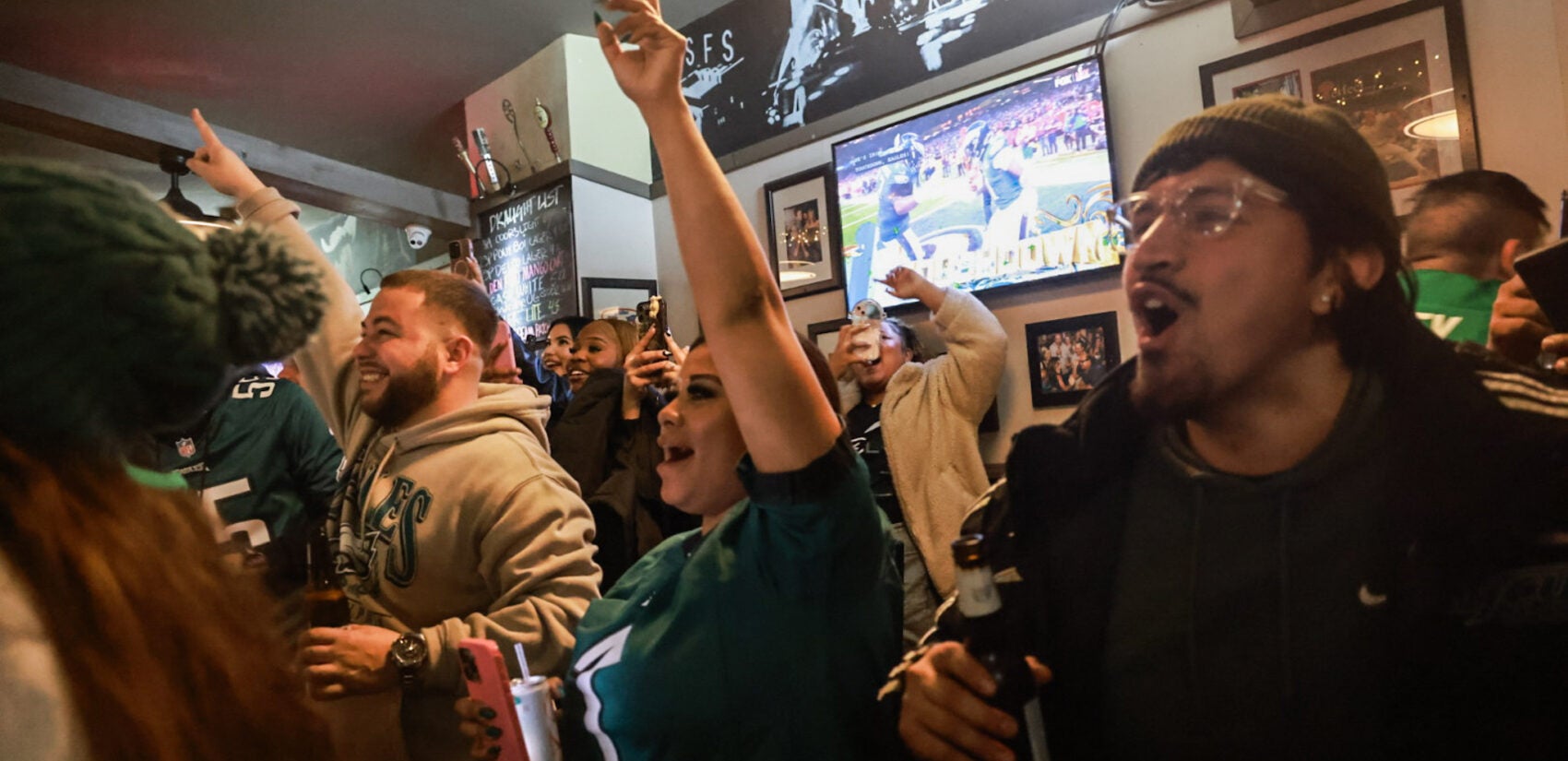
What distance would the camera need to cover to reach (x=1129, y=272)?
807 mm

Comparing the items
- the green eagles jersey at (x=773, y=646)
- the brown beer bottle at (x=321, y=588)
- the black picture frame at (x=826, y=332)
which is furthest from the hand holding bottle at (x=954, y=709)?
the black picture frame at (x=826, y=332)

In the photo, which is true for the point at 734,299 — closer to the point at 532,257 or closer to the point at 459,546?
the point at 459,546

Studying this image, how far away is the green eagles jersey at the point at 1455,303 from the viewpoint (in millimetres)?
911

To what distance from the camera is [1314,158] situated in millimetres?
719

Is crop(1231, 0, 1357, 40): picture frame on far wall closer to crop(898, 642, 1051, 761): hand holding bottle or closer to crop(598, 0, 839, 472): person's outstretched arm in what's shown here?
A: crop(598, 0, 839, 472): person's outstretched arm

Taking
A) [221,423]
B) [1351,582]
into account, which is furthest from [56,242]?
[221,423]

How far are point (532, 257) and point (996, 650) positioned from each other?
391 cm

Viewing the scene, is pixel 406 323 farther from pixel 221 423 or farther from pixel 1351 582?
pixel 1351 582

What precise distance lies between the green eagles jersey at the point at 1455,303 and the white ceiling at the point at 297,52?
3.39m

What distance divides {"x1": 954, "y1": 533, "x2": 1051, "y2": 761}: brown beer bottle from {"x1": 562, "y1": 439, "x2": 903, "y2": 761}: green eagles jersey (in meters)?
0.17

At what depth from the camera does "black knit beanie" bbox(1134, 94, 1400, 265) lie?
72 centimetres

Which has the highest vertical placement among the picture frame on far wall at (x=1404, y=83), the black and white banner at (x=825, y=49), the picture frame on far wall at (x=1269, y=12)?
the black and white banner at (x=825, y=49)

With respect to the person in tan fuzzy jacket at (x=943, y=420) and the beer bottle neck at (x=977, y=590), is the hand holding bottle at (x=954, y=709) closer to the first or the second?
the beer bottle neck at (x=977, y=590)

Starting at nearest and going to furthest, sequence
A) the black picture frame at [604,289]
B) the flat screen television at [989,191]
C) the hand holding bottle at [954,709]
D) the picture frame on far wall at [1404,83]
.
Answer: the hand holding bottle at [954,709] → the picture frame on far wall at [1404,83] → the flat screen television at [989,191] → the black picture frame at [604,289]
